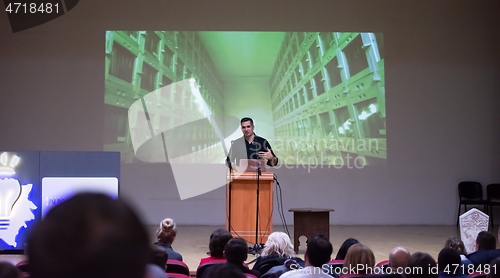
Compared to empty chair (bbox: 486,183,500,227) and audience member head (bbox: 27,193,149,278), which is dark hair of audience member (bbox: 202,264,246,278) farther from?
empty chair (bbox: 486,183,500,227)

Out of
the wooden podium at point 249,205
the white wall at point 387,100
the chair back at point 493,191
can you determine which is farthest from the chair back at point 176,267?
the chair back at point 493,191

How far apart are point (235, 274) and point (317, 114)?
239 inches

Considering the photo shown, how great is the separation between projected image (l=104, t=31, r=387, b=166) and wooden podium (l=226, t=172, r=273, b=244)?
2457 mm

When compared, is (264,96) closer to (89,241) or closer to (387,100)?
(387,100)

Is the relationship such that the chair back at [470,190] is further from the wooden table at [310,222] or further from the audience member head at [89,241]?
the audience member head at [89,241]

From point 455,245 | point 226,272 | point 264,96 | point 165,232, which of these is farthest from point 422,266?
point 264,96

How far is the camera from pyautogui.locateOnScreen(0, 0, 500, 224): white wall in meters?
7.50

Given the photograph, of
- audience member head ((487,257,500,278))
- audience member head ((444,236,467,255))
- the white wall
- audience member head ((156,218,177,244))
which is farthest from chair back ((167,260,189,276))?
the white wall

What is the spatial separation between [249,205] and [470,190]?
471 centimetres

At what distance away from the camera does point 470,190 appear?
7.38 m

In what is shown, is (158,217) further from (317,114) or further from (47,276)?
(47,276)

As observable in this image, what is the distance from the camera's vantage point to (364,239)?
19.9 ft

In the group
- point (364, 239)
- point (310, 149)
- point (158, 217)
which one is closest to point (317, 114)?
point (310, 149)

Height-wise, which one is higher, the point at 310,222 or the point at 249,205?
the point at 249,205
